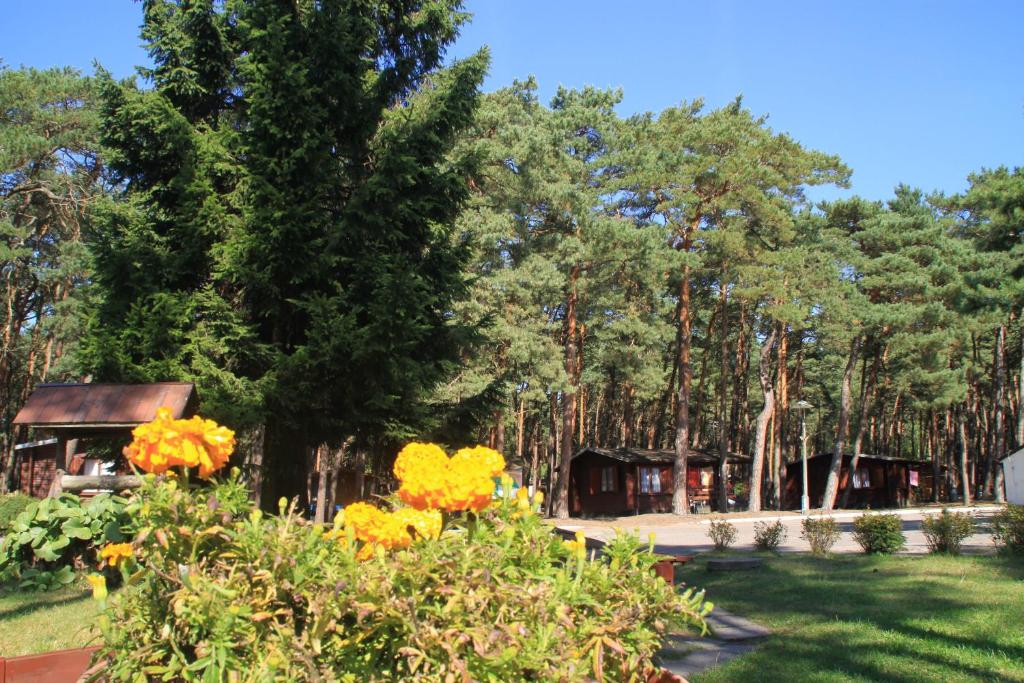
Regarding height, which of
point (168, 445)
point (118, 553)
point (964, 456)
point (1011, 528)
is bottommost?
point (1011, 528)

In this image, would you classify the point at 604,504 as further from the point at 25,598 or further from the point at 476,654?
the point at 476,654

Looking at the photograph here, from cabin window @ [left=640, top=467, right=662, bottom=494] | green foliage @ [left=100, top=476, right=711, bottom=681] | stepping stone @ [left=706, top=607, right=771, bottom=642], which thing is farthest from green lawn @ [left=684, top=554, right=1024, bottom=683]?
cabin window @ [left=640, top=467, right=662, bottom=494]

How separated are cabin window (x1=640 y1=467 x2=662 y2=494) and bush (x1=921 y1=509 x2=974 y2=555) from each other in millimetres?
25541

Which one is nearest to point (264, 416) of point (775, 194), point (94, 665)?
point (94, 665)

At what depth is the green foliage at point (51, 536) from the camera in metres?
9.62

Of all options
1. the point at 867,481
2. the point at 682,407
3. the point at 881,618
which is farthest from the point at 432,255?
the point at 867,481

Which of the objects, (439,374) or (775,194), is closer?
(439,374)

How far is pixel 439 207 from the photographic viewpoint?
440 inches

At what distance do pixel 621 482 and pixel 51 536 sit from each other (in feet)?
102

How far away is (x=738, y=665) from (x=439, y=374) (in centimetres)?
587

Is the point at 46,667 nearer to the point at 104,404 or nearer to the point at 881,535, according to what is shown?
the point at 104,404

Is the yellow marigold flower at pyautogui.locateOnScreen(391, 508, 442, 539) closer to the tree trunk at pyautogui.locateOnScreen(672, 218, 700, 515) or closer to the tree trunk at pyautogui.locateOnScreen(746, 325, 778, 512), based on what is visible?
the tree trunk at pyautogui.locateOnScreen(672, 218, 700, 515)

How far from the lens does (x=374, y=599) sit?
2.08 metres

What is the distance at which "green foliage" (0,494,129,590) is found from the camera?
9.62 metres
